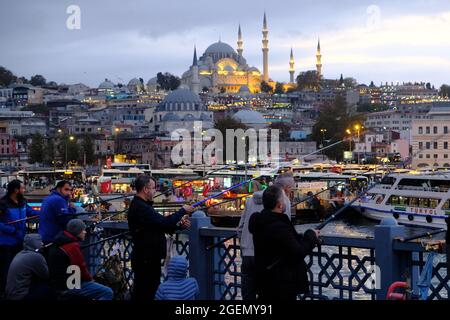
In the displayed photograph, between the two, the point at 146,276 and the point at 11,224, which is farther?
the point at 11,224

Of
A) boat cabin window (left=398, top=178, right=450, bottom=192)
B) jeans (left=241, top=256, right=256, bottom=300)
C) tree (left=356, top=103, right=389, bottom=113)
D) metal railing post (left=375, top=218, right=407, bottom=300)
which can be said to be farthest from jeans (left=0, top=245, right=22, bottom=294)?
tree (left=356, top=103, right=389, bottom=113)

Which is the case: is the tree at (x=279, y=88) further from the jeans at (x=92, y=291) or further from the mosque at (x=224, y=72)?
the jeans at (x=92, y=291)

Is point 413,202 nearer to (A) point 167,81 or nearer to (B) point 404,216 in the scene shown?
(B) point 404,216

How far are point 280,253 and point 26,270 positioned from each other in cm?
189

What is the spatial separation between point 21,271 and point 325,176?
3420 centimetres

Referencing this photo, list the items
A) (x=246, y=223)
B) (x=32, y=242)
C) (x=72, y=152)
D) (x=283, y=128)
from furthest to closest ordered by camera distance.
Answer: (x=283, y=128) < (x=72, y=152) < (x=32, y=242) < (x=246, y=223)

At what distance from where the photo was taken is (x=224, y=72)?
141 metres

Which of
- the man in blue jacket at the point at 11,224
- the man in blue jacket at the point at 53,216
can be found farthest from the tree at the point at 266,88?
the man in blue jacket at the point at 53,216

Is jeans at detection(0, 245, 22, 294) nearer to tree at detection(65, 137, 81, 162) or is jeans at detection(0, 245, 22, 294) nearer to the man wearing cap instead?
the man wearing cap

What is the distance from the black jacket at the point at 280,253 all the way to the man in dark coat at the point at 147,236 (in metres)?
0.91

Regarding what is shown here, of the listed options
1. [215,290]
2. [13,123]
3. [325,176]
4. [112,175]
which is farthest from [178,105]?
[215,290]

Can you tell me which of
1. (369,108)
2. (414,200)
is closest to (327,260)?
(414,200)
